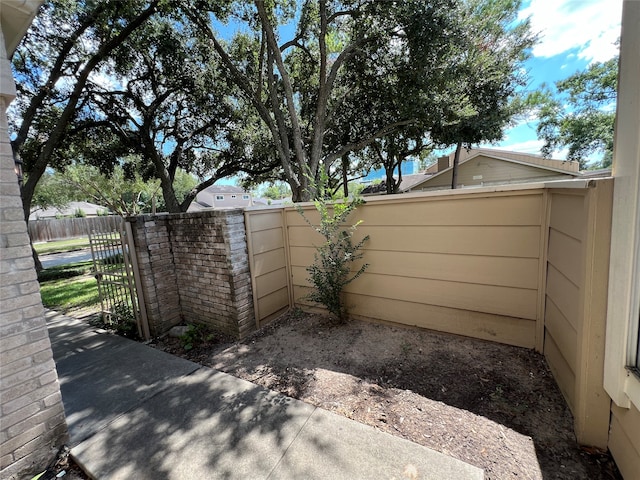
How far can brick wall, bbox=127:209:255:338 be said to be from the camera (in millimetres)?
3322

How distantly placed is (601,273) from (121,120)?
11.2 meters

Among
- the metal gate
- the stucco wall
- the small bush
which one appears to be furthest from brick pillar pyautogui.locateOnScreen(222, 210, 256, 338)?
the stucco wall

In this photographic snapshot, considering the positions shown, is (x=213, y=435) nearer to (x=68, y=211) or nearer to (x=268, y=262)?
(x=268, y=262)

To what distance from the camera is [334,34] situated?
745cm

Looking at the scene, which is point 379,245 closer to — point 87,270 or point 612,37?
point 87,270

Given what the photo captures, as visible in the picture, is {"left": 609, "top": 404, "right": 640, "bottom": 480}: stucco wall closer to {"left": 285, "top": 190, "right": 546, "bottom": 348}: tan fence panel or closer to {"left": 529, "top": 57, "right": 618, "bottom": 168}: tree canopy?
{"left": 285, "top": 190, "right": 546, "bottom": 348}: tan fence panel

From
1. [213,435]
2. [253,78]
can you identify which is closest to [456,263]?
[213,435]

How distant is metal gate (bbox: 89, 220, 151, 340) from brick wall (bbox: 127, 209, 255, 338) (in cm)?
10

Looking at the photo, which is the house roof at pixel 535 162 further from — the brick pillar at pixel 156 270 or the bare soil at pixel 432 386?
the brick pillar at pixel 156 270

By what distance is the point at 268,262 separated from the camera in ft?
12.4

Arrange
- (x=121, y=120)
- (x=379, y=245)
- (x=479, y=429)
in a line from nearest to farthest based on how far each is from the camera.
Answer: (x=479, y=429) < (x=379, y=245) < (x=121, y=120)

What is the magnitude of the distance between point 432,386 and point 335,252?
5.63ft

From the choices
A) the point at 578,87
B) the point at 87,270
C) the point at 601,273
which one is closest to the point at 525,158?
the point at 578,87

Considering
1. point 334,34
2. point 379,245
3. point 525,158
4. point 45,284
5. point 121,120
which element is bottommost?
point 45,284
